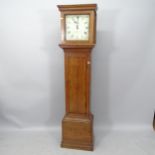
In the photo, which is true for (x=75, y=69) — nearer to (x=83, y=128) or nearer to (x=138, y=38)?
(x=83, y=128)

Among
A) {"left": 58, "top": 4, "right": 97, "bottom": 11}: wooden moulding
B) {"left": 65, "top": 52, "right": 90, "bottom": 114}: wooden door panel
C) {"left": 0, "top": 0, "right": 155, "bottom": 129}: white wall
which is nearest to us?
{"left": 58, "top": 4, "right": 97, "bottom": 11}: wooden moulding

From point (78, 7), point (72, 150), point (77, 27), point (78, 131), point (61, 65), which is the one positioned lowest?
point (72, 150)

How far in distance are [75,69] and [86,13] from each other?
1.79 ft

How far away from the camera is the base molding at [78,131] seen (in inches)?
74.9

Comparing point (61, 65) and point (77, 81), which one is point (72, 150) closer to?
point (77, 81)

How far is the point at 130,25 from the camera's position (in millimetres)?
2088

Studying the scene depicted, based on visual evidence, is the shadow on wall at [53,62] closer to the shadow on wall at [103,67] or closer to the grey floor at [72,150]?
the grey floor at [72,150]

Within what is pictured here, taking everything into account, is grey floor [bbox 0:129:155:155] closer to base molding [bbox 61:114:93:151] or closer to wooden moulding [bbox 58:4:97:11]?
base molding [bbox 61:114:93:151]

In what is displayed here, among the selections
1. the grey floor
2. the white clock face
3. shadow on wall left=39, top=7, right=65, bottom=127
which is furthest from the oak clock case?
shadow on wall left=39, top=7, right=65, bottom=127

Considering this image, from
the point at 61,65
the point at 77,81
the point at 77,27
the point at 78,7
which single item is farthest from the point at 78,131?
the point at 78,7

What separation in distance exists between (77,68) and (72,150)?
90 centimetres

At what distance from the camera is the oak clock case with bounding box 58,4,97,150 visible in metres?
1.67

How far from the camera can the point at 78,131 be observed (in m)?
1.93

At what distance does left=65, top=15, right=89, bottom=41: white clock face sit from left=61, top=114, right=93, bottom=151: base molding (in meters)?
0.83
